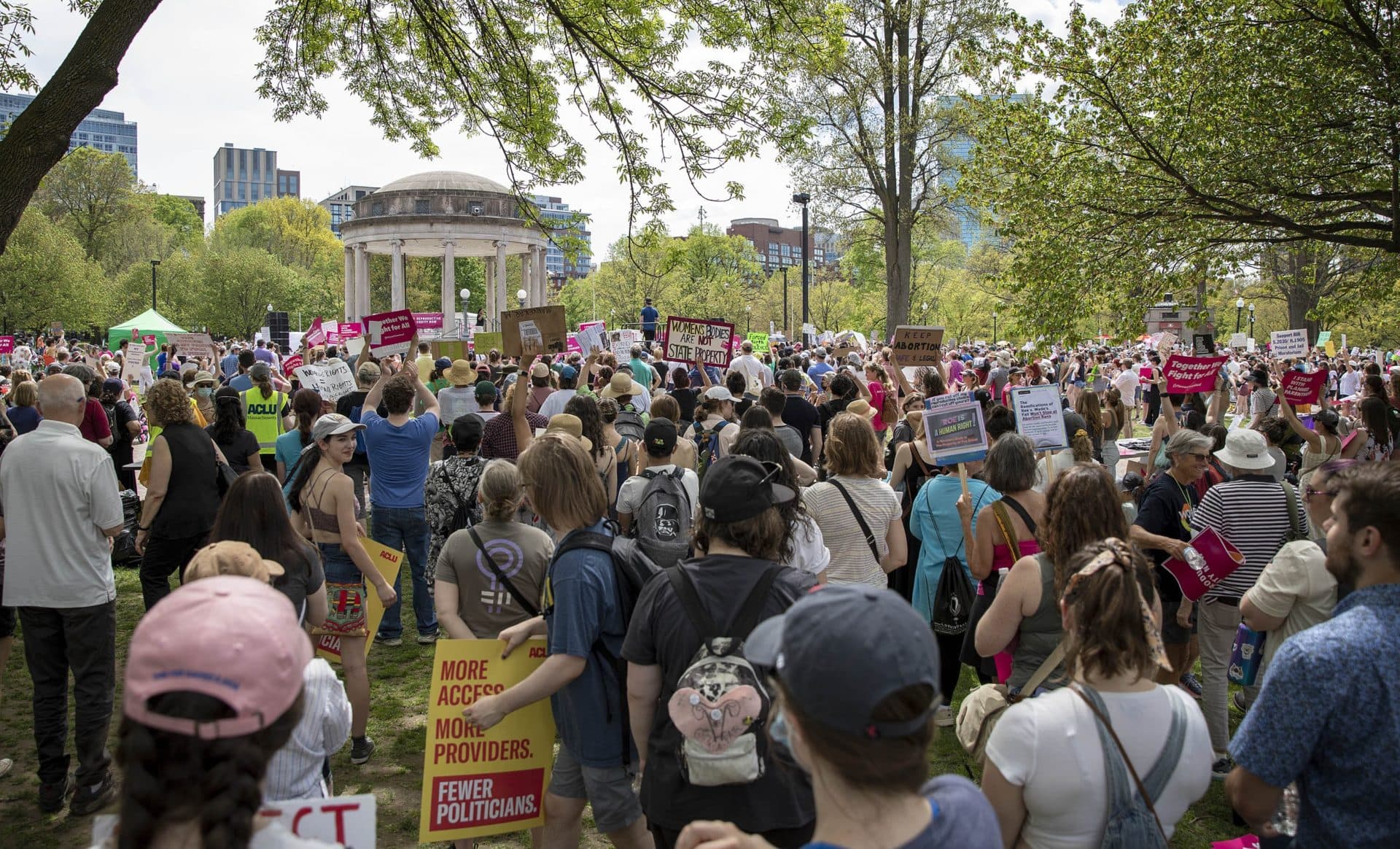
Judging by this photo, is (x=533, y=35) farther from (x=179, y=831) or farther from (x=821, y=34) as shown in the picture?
(x=179, y=831)

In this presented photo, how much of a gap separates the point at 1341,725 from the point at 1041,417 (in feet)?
17.0

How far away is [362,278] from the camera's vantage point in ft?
198

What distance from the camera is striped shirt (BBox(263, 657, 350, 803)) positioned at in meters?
2.94

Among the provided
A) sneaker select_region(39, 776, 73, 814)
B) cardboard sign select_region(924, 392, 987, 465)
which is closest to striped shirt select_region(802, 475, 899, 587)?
cardboard sign select_region(924, 392, 987, 465)

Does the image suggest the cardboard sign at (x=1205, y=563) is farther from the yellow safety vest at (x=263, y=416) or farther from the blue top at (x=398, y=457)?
the yellow safety vest at (x=263, y=416)

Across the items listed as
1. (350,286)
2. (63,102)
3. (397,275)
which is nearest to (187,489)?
(63,102)

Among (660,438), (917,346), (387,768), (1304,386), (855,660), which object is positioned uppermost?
(917,346)

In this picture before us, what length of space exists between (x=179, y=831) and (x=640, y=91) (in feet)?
29.2

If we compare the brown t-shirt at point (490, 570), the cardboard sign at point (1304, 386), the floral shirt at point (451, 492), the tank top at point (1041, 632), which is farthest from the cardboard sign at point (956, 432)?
the cardboard sign at point (1304, 386)

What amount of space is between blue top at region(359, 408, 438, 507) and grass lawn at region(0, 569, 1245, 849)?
4.06 feet

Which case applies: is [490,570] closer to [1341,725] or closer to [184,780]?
[184,780]

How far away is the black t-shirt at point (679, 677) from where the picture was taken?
9.50ft

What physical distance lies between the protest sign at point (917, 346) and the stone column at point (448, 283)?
153ft

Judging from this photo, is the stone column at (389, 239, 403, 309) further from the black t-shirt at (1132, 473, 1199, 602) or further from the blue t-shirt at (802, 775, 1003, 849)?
the blue t-shirt at (802, 775, 1003, 849)
